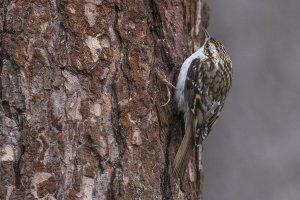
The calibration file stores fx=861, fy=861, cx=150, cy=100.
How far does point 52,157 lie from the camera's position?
111 inches

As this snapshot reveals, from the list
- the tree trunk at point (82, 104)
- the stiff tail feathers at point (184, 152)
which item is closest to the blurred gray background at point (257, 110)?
the stiff tail feathers at point (184, 152)

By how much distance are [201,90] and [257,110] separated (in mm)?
2096

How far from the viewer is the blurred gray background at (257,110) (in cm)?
568

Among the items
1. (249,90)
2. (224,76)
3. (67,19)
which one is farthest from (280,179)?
(67,19)

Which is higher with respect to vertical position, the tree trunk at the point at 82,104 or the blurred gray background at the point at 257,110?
the blurred gray background at the point at 257,110

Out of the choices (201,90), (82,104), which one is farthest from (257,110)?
(82,104)

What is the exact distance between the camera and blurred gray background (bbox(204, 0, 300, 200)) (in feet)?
18.6

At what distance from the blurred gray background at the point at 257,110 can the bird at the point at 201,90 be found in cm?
175

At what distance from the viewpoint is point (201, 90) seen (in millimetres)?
3756

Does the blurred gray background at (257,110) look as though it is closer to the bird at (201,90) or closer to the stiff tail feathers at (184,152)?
the bird at (201,90)

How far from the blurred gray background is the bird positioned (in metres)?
1.75

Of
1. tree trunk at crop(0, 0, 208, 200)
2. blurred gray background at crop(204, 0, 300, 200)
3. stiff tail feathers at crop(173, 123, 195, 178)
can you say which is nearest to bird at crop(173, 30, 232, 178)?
stiff tail feathers at crop(173, 123, 195, 178)

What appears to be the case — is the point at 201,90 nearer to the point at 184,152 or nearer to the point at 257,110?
the point at 184,152

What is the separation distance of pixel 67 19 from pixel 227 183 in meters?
2.99
